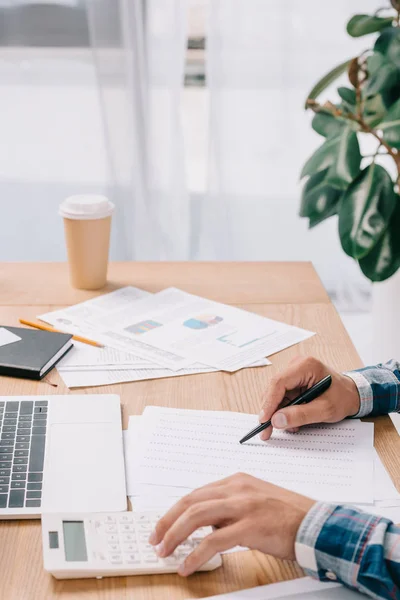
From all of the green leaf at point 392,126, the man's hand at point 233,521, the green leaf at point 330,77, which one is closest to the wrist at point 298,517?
the man's hand at point 233,521

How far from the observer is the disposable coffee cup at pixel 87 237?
143 cm

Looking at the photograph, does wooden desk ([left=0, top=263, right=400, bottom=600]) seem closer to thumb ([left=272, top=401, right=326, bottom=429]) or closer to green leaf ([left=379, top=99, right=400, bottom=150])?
thumb ([left=272, top=401, right=326, bottom=429])

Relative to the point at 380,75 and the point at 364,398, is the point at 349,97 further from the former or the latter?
the point at 364,398

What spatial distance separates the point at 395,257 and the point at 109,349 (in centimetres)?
90

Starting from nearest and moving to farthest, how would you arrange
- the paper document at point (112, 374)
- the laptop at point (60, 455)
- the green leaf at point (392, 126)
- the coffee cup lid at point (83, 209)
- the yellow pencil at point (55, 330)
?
1. the laptop at point (60, 455)
2. the paper document at point (112, 374)
3. the yellow pencil at point (55, 330)
4. the coffee cup lid at point (83, 209)
5. the green leaf at point (392, 126)

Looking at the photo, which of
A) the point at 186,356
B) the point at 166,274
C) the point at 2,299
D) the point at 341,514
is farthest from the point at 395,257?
the point at 341,514

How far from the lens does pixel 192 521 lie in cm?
76

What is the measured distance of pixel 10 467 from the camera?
91 cm

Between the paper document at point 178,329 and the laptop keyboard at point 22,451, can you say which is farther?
the paper document at point 178,329

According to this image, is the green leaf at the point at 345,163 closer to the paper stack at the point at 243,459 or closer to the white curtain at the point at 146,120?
the paper stack at the point at 243,459

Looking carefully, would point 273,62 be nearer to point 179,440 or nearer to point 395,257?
point 395,257

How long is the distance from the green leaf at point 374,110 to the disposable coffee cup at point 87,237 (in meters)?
0.83

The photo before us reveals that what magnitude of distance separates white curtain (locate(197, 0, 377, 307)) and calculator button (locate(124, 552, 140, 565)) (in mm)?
2288

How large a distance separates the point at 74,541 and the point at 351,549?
27 centimetres
